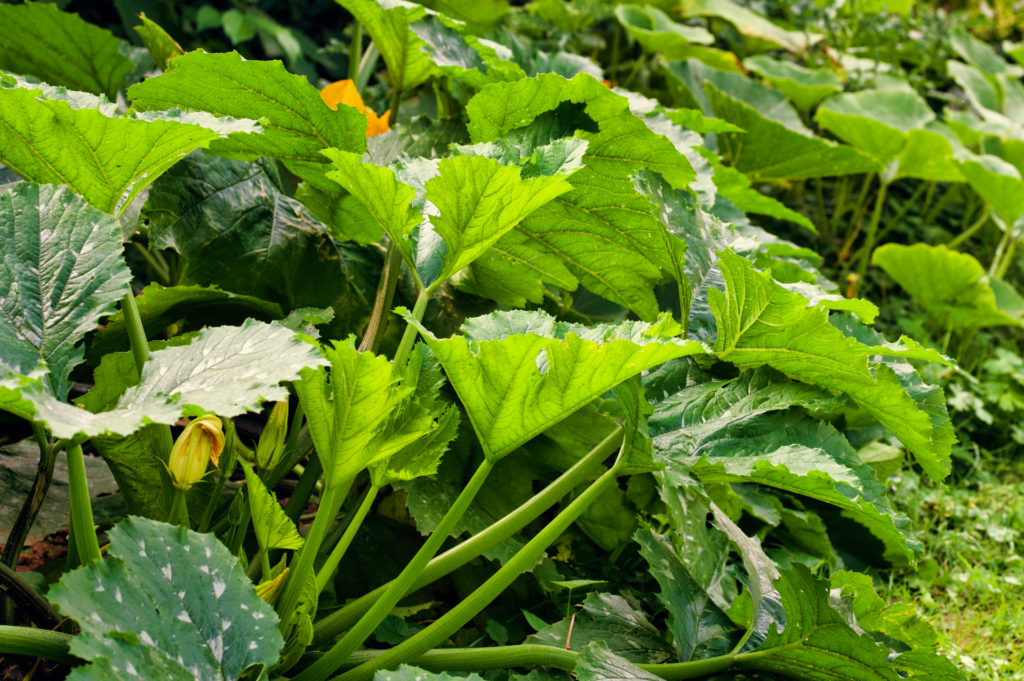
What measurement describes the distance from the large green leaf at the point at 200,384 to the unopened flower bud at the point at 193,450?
0.29ft

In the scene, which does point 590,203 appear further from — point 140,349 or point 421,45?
point 140,349

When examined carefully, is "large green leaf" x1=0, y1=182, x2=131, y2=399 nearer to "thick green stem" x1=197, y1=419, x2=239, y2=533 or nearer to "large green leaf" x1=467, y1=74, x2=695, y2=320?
"thick green stem" x1=197, y1=419, x2=239, y2=533

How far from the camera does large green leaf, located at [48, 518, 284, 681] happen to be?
631 millimetres

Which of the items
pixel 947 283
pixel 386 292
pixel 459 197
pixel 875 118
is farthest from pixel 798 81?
pixel 459 197

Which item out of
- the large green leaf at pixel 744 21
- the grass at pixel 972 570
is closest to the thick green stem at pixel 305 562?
the grass at pixel 972 570

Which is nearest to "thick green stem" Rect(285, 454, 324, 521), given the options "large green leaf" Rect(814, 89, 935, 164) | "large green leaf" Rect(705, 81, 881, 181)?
"large green leaf" Rect(705, 81, 881, 181)

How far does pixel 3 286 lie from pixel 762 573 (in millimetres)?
894

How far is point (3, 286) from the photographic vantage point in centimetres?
74

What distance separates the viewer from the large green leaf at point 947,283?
265 centimetres

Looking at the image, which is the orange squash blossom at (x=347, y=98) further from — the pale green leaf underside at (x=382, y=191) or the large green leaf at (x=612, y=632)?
the large green leaf at (x=612, y=632)

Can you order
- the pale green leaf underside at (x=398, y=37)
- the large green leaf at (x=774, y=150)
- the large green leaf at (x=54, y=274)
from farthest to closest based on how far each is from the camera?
the large green leaf at (x=774, y=150)
the pale green leaf underside at (x=398, y=37)
the large green leaf at (x=54, y=274)

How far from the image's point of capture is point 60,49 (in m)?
1.61

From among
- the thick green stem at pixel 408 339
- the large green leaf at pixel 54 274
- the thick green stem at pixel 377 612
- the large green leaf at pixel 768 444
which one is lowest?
the thick green stem at pixel 377 612

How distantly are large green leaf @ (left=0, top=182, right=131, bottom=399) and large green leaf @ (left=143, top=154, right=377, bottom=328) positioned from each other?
1.23 feet
